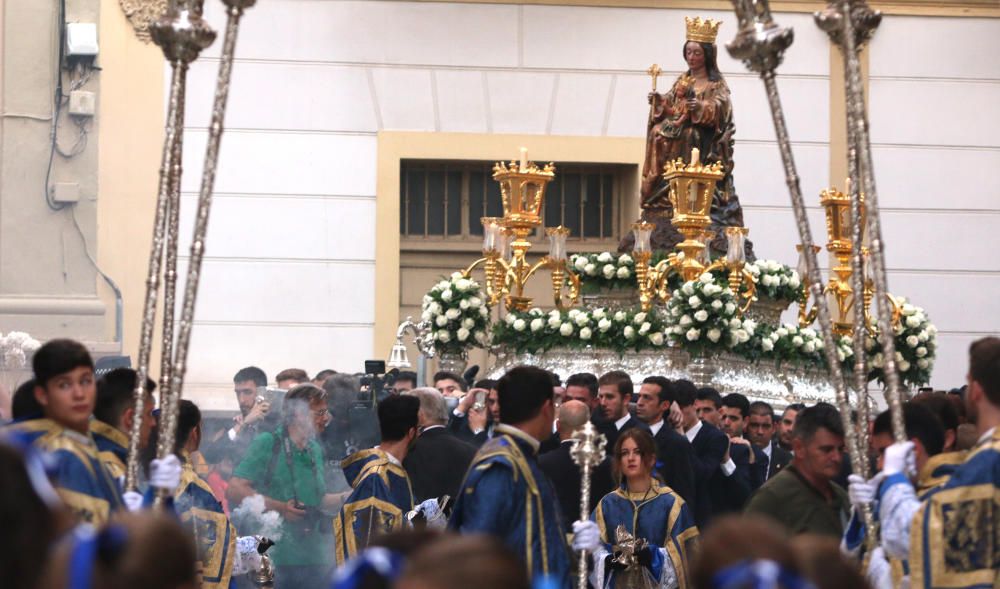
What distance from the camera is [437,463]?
955 centimetres

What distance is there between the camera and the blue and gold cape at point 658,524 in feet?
28.1

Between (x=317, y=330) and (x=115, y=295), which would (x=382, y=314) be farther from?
(x=115, y=295)

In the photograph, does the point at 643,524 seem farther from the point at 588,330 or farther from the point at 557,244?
the point at 557,244

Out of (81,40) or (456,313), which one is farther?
(81,40)

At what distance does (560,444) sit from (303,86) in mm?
8339

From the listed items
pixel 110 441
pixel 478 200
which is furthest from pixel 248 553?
pixel 478 200

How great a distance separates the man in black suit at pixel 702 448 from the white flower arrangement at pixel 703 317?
3.04ft

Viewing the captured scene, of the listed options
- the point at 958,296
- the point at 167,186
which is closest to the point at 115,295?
the point at 958,296

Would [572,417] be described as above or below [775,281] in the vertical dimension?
below

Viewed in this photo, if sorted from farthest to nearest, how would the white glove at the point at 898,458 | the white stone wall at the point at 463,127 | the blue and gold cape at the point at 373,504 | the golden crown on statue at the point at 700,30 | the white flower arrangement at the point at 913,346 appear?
the white stone wall at the point at 463,127 → the golden crown on statue at the point at 700,30 → the white flower arrangement at the point at 913,346 → the blue and gold cape at the point at 373,504 → the white glove at the point at 898,458

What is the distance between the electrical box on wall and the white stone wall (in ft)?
3.21

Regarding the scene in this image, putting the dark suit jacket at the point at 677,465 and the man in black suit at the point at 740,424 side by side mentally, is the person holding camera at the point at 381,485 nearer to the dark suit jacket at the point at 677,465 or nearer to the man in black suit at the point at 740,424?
the dark suit jacket at the point at 677,465

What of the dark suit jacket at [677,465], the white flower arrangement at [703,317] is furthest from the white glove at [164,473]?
the white flower arrangement at [703,317]

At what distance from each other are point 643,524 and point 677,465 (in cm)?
108
